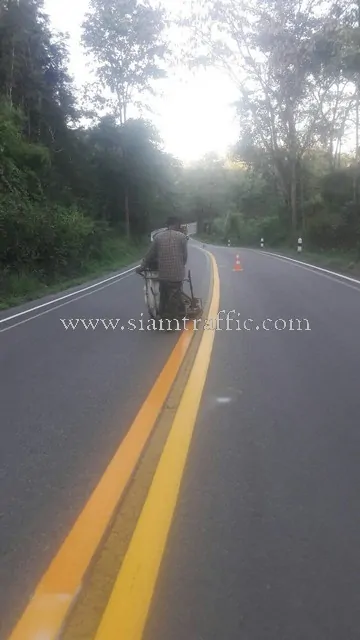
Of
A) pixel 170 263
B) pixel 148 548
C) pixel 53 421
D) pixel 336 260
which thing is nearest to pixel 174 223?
pixel 170 263

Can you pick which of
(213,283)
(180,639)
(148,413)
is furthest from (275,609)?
(213,283)

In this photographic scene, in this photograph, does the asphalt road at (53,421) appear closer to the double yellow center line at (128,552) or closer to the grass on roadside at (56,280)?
the double yellow center line at (128,552)

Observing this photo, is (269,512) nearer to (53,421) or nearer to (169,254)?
(53,421)

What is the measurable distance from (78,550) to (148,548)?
338 mm

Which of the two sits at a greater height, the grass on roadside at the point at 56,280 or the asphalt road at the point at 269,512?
the asphalt road at the point at 269,512

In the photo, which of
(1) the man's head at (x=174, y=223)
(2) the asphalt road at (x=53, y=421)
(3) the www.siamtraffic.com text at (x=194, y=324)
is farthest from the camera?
(1) the man's head at (x=174, y=223)

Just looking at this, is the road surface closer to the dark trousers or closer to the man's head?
the dark trousers

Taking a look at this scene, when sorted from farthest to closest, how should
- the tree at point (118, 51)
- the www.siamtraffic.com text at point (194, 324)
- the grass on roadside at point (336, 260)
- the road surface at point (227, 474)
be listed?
the tree at point (118, 51) < the grass on roadside at point (336, 260) < the www.siamtraffic.com text at point (194, 324) < the road surface at point (227, 474)

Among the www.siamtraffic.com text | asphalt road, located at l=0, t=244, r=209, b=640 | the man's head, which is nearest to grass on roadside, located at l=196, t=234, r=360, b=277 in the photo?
the www.siamtraffic.com text

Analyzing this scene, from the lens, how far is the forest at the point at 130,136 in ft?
77.4

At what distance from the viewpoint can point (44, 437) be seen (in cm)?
538

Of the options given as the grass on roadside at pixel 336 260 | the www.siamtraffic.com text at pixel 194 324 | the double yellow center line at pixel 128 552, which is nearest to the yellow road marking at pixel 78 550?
the double yellow center line at pixel 128 552

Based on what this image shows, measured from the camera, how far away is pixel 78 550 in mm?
3428

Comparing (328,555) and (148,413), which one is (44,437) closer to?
(148,413)
